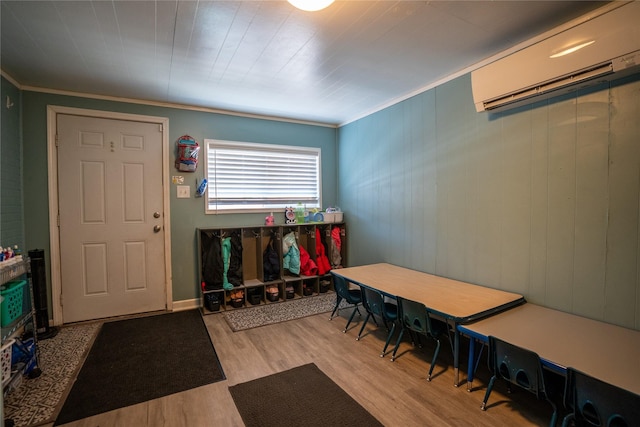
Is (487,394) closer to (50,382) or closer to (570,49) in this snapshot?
(570,49)

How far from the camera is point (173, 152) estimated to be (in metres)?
3.78

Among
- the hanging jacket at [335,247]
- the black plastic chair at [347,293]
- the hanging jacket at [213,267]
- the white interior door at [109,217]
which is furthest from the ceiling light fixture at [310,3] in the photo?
the hanging jacket at [335,247]

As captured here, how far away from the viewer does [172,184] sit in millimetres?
3787

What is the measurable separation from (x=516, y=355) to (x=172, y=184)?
3763mm

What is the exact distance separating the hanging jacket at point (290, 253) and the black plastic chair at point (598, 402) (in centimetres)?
313

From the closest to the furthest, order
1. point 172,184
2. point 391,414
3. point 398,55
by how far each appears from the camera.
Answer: point 391,414 < point 398,55 < point 172,184

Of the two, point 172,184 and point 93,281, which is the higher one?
point 172,184

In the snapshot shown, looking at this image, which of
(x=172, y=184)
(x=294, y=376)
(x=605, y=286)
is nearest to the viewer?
(x=605, y=286)

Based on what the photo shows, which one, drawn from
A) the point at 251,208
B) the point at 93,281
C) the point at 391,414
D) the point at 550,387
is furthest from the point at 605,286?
the point at 93,281

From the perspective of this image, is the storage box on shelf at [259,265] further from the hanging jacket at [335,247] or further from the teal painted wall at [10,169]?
the teal painted wall at [10,169]

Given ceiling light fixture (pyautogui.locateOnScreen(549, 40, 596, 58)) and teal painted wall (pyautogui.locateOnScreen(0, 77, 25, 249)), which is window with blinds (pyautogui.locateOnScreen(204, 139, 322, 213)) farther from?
ceiling light fixture (pyautogui.locateOnScreen(549, 40, 596, 58))

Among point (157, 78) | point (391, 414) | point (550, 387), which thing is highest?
point (157, 78)

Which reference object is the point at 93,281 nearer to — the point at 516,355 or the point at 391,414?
the point at 391,414

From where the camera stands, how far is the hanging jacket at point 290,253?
13.9 ft
